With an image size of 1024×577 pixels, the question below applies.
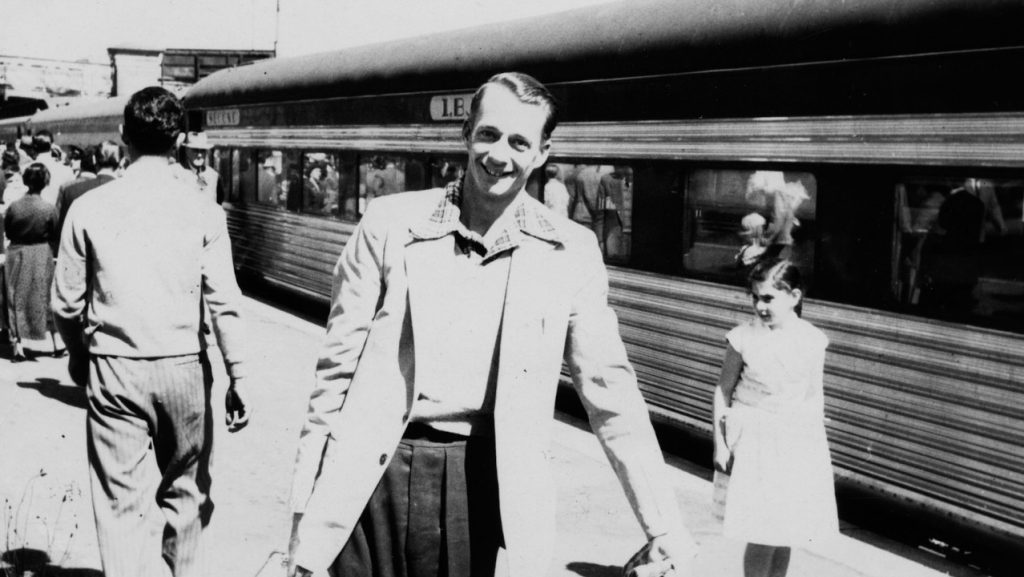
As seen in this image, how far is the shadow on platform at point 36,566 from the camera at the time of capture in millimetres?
4578

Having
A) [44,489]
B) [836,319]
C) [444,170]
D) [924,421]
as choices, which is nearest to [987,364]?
[924,421]

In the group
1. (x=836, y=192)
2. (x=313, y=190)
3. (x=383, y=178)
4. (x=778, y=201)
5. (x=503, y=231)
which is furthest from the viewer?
(x=313, y=190)

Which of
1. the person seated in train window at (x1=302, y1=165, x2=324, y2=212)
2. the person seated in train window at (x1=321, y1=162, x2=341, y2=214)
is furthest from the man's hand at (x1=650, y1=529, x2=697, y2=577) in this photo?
the person seated in train window at (x1=302, y1=165, x2=324, y2=212)

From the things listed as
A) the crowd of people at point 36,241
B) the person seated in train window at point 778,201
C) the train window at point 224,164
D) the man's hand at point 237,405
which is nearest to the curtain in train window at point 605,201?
the person seated in train window at point 778,201

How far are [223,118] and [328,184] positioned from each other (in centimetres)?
409

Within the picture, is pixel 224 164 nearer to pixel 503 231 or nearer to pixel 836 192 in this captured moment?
pixel 836 192

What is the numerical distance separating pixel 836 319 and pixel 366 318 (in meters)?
4.01

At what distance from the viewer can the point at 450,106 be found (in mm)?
9852

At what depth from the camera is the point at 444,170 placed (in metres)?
10.3

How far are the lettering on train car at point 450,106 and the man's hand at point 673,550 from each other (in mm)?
7223

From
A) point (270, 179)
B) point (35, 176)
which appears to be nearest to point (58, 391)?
point (35, 176)

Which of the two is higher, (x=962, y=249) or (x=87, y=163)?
(x=87, y=163)

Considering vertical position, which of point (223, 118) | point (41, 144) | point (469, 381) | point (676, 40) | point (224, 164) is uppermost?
point (676, 40)

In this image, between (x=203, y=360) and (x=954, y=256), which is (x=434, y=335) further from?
(x=954, y=256)
